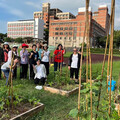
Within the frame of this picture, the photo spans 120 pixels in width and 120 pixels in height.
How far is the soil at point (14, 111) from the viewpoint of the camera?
2594 mm

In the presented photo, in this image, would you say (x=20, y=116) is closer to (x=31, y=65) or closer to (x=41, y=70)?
(x=41, y=70)

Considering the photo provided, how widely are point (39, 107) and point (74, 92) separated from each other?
5.45 feet

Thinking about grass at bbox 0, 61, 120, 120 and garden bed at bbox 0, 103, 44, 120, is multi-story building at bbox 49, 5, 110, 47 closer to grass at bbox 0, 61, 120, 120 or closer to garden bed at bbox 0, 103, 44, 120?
grass at bbox 0, 61, 120, 120

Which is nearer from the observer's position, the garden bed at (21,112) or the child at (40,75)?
the garden bed at (21,112)

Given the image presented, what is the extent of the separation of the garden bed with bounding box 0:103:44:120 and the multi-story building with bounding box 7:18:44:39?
86494 mm

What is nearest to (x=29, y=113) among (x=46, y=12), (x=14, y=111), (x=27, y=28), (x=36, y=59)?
(x=14, y=111)

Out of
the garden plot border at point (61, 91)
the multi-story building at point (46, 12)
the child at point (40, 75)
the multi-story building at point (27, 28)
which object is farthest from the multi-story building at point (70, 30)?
the garden plot border at point (61, 91)

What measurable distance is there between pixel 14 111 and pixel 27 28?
93.8m

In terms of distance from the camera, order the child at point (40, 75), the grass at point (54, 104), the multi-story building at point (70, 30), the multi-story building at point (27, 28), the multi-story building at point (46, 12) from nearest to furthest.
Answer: the grass at point (54, 104)
the child at point (40, 75)
the multi-story building at point (70, 30)
the multi-story building at point (27, 28)
the multi-story building at point (46, 12)

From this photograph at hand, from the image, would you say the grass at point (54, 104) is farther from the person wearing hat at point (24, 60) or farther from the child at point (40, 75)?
the person wearing hat at point (24, 60)

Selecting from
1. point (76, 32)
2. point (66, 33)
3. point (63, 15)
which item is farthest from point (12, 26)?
point (76, 32)

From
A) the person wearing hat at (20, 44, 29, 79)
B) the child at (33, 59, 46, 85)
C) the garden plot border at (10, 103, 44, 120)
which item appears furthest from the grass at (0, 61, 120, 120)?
the person wearing hat at (20, 44, 29, 79)

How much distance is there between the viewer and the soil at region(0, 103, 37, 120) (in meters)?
2.59

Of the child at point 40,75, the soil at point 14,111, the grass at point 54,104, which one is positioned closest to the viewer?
the soil at point 14,111
